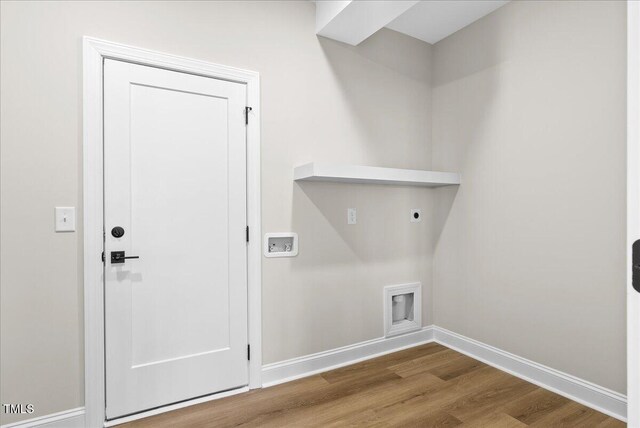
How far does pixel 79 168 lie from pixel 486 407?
2.81 metres

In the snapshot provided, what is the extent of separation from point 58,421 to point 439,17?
12.6ft

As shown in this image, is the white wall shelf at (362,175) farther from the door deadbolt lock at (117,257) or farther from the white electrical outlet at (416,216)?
the door deadbolt lock at (117,257)

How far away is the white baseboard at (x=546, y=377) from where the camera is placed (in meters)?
2.02

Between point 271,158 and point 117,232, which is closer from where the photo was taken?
point 117,232

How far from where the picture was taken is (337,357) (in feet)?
8.84

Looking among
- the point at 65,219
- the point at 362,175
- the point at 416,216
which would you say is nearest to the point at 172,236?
the point at 65,219

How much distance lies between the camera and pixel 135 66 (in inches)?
79.3

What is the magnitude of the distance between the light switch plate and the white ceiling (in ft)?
9.19

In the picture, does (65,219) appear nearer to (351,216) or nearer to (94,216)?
(94,216)

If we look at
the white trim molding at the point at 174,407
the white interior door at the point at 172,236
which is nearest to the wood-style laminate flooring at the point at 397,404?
the white trim molding at the point at 174,407
